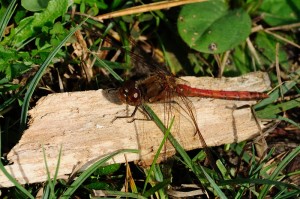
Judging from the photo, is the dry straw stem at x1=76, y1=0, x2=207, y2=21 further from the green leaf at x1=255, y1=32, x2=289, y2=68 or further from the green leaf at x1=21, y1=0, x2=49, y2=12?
the green leaf at x1=255, y1=32, x2=289, y2=68

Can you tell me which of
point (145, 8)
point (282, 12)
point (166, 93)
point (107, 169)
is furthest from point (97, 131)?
point (282, 12)

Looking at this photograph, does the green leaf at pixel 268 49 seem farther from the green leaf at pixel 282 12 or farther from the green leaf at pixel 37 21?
the green leaf at pixel 37 21

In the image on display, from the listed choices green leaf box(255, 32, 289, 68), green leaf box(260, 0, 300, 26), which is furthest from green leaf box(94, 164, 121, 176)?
green leaf box(260, 0, 300, 26)

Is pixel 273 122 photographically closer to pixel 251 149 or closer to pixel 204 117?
pixel 251 149

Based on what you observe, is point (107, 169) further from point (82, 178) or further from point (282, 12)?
point (282, 12)

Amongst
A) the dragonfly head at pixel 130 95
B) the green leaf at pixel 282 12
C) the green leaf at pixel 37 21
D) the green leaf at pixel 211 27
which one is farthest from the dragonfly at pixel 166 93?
the green leaf at pixel 282 12

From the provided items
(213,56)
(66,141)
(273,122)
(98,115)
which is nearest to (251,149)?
(273,122)
